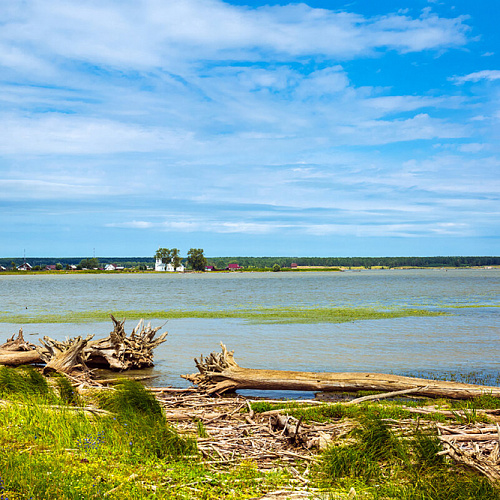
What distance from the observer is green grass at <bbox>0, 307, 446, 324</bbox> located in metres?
30.7

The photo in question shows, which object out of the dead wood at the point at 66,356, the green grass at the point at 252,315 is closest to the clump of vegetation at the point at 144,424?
the dead wood at the point at 66,356

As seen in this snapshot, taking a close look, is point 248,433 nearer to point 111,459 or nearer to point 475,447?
point 111,459

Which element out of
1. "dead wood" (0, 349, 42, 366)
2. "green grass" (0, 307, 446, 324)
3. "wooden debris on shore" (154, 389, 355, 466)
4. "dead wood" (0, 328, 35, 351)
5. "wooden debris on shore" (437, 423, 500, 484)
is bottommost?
"green grass" (0, 307, 446, 324)

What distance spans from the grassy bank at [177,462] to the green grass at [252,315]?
72.4 ft

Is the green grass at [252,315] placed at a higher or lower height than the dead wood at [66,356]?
lower

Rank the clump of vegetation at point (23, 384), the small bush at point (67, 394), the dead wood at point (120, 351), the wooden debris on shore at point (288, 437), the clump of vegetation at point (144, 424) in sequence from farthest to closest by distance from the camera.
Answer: the dead wood at point (120, 351) < the clump of vegetation at point (23, 384) < the small bush at point (67, 394) < the clump of vegetation at point (144, 424) < the wooden debris on shore at point (288, 437)

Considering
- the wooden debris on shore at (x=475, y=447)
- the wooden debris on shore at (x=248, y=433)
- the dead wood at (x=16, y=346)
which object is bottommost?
the dead wood at (x=16, y=346)

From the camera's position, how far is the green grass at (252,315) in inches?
1208

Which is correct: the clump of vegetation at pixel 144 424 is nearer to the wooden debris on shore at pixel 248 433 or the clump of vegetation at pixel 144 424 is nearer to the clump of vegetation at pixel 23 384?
the wooden debris on shore at pixel 248 433

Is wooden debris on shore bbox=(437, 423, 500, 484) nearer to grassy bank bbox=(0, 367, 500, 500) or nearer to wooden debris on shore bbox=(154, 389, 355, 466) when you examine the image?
grassy bank bbox=(0, 367, 500, 500)

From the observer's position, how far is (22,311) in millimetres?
37500

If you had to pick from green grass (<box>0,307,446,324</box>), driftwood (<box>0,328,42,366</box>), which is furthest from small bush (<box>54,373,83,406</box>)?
green grass (<box>0,307,446,324</box>)

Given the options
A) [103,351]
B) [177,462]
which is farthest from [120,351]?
[177,462]

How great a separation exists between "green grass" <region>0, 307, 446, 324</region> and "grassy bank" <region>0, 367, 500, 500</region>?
22.1 meters
